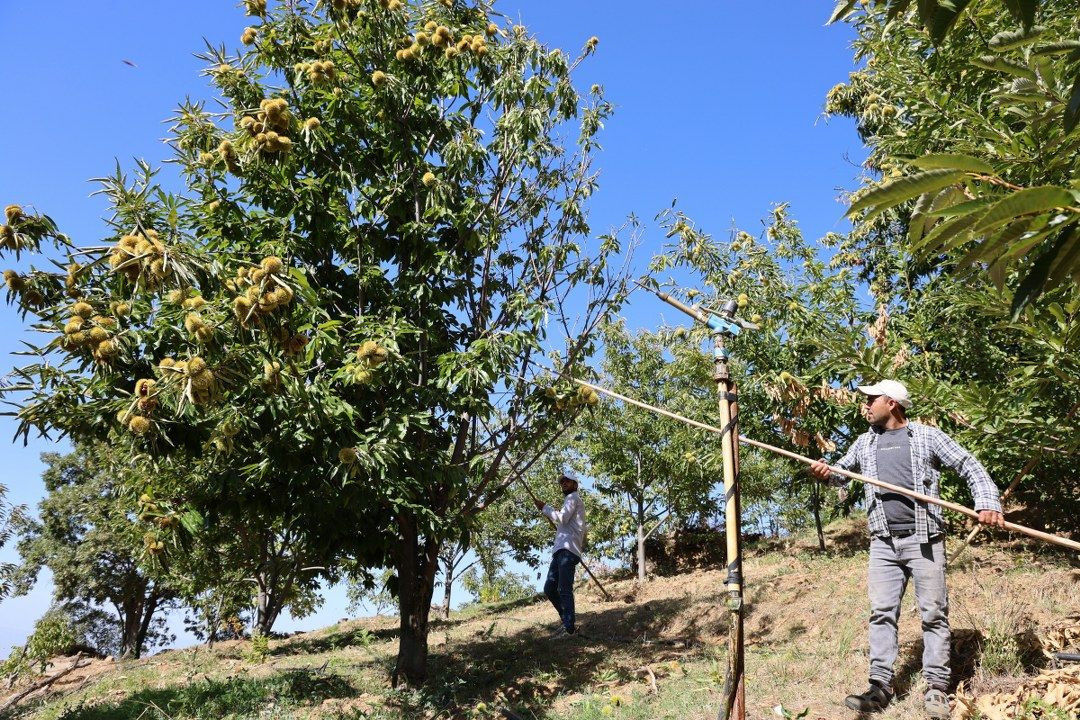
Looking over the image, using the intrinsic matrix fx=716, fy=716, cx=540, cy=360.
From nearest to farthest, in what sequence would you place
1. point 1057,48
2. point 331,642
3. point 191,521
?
point 1057,48
point 191,521
point 331,642

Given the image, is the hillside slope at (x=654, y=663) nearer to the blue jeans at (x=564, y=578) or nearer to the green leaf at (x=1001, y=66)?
the blue jeans at (x=564, y=578)

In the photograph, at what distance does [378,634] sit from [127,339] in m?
8.45

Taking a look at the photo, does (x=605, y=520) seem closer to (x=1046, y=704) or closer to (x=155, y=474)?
(x=155, y=474)

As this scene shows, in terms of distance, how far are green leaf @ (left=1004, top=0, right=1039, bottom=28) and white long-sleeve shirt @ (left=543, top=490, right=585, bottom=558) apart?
269 inches

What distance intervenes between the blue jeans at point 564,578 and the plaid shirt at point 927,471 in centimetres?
375

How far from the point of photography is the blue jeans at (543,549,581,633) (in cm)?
782

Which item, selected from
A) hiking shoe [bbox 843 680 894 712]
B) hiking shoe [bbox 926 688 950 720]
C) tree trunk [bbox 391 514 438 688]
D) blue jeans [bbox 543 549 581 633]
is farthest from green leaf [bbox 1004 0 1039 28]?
blue jeans [bbox 543 549 581 633]

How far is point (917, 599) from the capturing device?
4324 millimetres

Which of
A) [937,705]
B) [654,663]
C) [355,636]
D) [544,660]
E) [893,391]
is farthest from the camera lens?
[355,636]

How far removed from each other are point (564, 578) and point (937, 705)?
442 centimetres

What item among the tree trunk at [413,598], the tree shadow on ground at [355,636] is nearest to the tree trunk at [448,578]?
the tree shadow on ground at [355,636]

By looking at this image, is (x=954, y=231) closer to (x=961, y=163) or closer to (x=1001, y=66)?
(x=961, y=163)

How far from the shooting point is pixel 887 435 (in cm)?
464

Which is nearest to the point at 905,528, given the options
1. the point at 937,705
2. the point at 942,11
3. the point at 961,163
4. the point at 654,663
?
the point at 937,705
